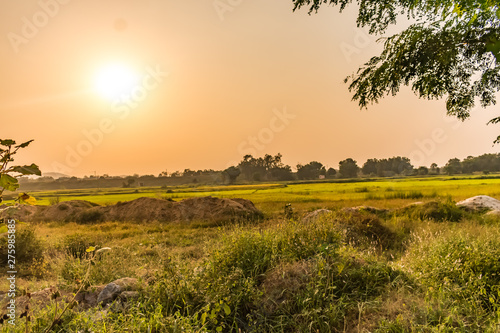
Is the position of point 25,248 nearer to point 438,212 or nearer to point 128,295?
point 128,295

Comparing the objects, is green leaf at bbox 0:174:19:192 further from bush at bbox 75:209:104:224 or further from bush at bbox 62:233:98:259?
bush at bbox 75:209:104:224

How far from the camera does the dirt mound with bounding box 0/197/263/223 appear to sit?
20.2 meters

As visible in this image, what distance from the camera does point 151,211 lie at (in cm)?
2103

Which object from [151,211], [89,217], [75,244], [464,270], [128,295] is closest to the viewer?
[128,295]

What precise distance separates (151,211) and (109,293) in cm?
1663

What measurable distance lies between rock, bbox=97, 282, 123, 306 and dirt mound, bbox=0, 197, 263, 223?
1418 cm

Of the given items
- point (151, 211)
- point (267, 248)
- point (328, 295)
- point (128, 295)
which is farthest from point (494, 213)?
point (151, 211)

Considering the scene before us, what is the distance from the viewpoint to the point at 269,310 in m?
4.46

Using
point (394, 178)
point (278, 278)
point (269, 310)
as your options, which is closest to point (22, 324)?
point (269, 310)

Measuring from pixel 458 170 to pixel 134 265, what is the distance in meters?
61.3

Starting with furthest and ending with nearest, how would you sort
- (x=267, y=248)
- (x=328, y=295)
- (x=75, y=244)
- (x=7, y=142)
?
1. (x=75, y=244)
2. (x=267, y=248)
3. (x=328, y=295)
4. (x=7, y=142)

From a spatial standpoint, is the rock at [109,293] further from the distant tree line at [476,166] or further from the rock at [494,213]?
the distant tree line at [476,166]

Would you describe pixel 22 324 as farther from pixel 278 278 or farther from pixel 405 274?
pixel 405 274

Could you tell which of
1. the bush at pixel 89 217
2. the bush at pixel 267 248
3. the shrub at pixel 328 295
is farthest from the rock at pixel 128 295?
the bush at pixel 89 217
